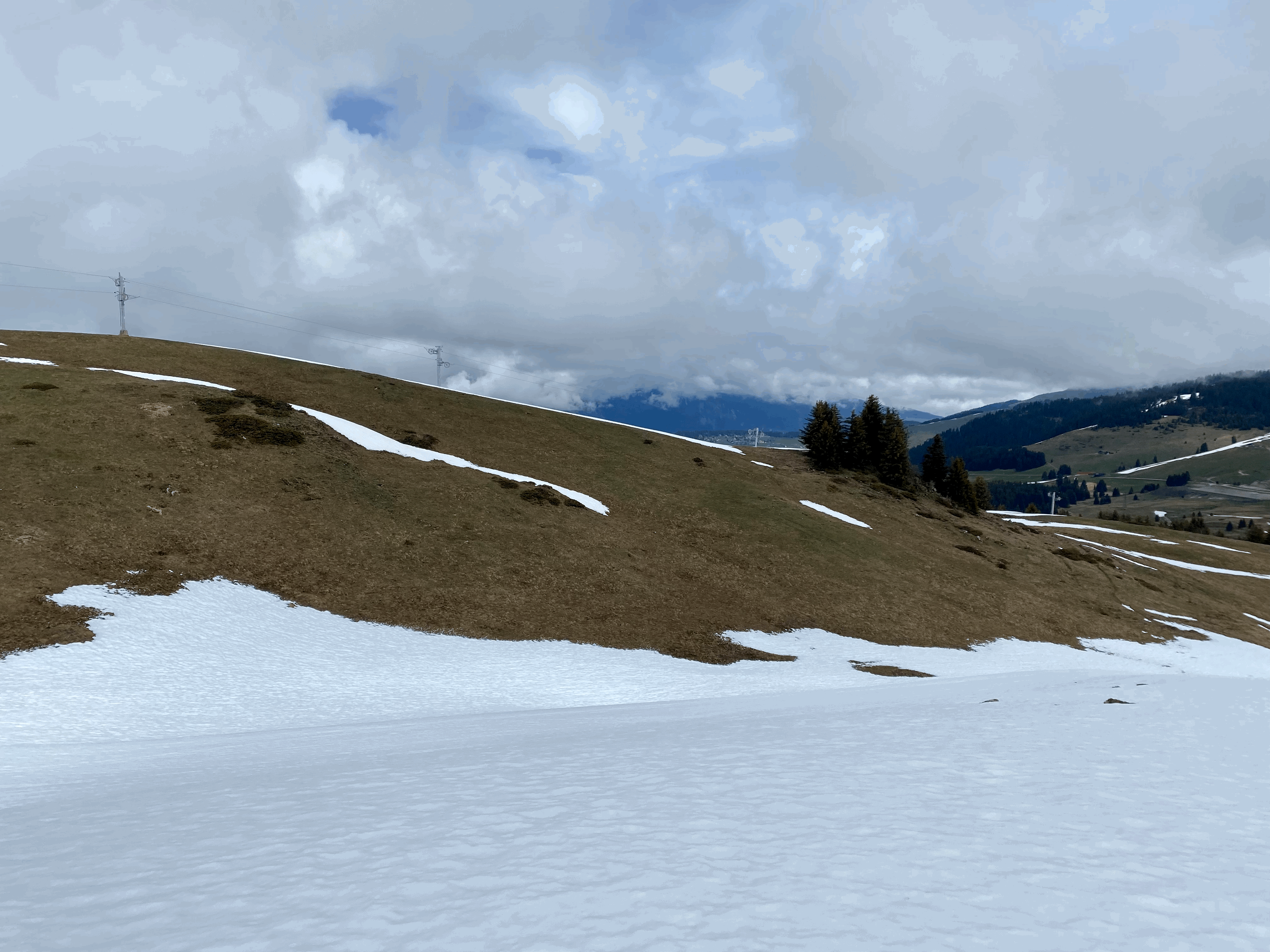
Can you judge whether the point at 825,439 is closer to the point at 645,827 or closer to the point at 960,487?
the point at 960,487

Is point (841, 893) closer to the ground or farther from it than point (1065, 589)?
farther from it

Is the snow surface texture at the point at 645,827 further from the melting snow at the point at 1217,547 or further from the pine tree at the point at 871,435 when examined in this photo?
the melting snow at the point at 1217,547

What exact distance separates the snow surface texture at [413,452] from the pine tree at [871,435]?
4064 centimetres

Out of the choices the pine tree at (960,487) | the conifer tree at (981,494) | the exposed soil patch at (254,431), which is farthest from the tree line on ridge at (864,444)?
the exposed soil patch at (254,431)

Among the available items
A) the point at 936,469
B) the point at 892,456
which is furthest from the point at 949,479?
the point at 892,456

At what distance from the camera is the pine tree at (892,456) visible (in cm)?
7100

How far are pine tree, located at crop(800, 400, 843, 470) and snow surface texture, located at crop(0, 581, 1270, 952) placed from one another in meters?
54.2

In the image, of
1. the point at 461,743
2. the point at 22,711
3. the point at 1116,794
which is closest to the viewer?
the point at 1116,794

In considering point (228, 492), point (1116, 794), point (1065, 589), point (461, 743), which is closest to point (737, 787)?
point (1116, 794)

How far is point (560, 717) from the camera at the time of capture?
Answer: 1706 cm

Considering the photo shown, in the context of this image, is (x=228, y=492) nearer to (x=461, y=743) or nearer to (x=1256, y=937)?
(x=461, y=743)

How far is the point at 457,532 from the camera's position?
34.3m

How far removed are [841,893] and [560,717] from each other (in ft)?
42.3

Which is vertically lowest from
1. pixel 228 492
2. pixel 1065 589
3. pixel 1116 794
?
pixel 1065 589
